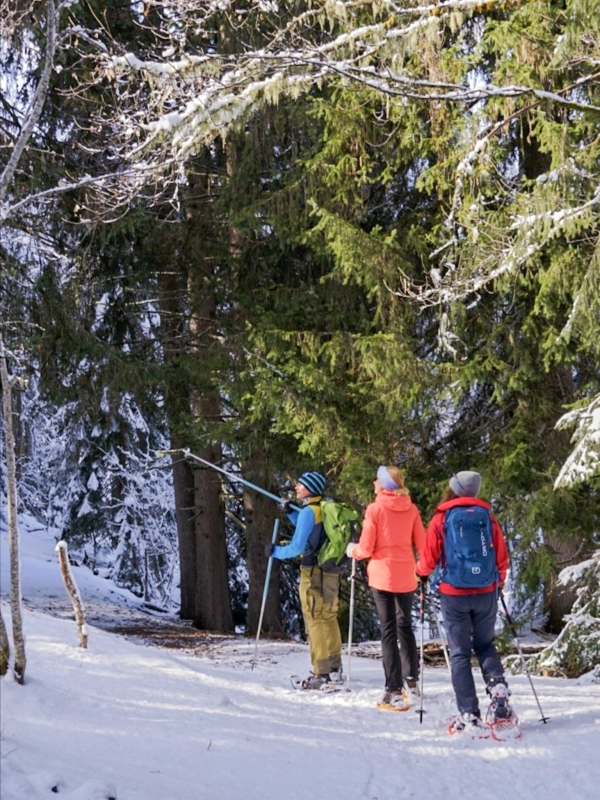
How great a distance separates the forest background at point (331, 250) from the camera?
8.00 metres

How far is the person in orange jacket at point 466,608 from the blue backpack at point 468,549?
0.03 meters

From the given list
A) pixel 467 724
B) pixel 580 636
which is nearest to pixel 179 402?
pixel 580 636

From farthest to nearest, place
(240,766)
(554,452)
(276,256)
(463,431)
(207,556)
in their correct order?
(207,556)
(276,256)
(463,431)
(554,452)
(240,766)

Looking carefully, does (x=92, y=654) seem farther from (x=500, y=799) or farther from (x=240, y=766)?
(x=500, y=799)

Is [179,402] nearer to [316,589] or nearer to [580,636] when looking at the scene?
[316,589]

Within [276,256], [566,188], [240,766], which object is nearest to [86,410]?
[276,256]

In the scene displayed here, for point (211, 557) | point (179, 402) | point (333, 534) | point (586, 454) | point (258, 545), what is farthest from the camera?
point (211, 557)

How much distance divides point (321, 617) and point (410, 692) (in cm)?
102

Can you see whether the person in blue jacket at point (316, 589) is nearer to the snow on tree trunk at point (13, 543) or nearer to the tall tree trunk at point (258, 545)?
the snow on tree trunk at point (13, 543)

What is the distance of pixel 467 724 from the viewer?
5.97 metres

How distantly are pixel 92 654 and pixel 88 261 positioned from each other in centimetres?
742

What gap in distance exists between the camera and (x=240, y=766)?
4.68 meters

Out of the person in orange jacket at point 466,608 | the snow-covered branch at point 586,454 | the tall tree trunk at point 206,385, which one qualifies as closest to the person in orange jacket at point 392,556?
the person in orange jacket at point 466,608

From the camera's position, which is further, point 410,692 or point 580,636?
point 580,636
